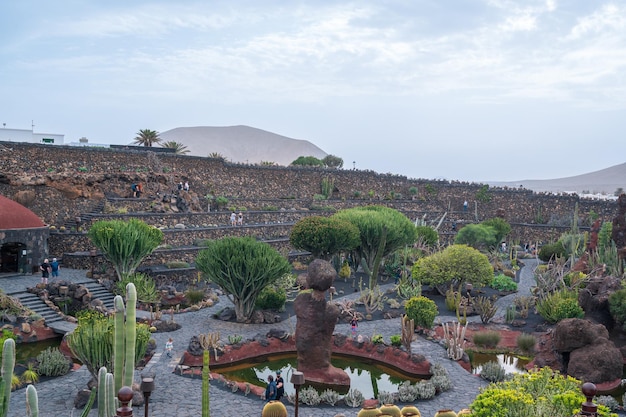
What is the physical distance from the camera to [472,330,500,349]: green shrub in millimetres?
20250

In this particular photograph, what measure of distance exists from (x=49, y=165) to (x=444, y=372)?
28.3 m

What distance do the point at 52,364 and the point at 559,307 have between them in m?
16.8

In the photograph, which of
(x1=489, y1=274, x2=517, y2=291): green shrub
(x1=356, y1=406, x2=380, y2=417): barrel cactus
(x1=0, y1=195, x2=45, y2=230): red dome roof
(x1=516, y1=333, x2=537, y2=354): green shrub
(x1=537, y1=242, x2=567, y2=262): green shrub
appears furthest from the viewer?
(x1=537, y1=242, x2=567, y2=262): green shrub

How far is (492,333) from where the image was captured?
2052 centimetres

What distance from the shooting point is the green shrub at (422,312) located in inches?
834

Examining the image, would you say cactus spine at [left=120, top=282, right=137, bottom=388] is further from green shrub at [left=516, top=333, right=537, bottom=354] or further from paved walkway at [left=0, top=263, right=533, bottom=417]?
green shrub at [left=516, top=333, right=537, bottom=354]

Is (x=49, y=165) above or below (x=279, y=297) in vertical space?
above

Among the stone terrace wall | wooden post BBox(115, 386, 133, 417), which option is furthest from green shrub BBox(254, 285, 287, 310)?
wooden post BBox(115, 386, 133, 417)

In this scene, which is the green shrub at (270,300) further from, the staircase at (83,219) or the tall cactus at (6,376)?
the tall cactus at (6,376)

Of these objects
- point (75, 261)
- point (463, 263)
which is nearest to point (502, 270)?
point (463, 263)

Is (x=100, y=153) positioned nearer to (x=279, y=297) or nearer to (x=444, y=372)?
(x=279, y=297)

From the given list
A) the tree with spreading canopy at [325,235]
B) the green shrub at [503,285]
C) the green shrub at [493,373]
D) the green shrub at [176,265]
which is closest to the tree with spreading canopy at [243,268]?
the tree with spreading canopy at [325,235]

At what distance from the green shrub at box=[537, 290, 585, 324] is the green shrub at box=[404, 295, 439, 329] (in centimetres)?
462

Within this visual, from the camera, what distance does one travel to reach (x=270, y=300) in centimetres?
2350
